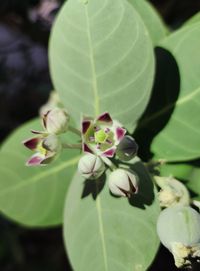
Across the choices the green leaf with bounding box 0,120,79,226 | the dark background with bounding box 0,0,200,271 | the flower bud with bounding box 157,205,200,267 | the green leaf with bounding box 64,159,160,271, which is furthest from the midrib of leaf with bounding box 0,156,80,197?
the dark background with bounding box 0,0,200,271

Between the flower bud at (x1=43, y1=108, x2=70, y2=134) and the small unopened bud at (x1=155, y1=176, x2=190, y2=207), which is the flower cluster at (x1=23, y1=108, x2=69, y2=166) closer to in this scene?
the flower bud at (x1=43, y1=108, x2=70, y2=134)

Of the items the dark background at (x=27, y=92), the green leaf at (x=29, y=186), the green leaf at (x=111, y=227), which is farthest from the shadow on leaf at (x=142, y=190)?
the dark background at (x=27, y=92)

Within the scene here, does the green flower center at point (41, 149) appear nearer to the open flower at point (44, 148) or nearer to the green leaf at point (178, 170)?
the open flower at point (44, 148)

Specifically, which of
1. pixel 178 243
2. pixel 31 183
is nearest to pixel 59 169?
pixel 31 183

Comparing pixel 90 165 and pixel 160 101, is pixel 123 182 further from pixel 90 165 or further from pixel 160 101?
pixel 160 101

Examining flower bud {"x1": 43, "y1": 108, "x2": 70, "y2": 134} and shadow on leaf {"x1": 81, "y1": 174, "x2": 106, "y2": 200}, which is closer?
→ flower bud {"x1": 43, "y1": 108, "x2": 70, "y2": 134}

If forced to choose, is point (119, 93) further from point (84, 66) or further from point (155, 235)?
point (155, 235)

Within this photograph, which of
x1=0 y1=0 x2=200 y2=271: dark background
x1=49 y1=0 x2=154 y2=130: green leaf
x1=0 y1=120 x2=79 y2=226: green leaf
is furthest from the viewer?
x1=0 y1=0 x2=200 y2=271: dark background
